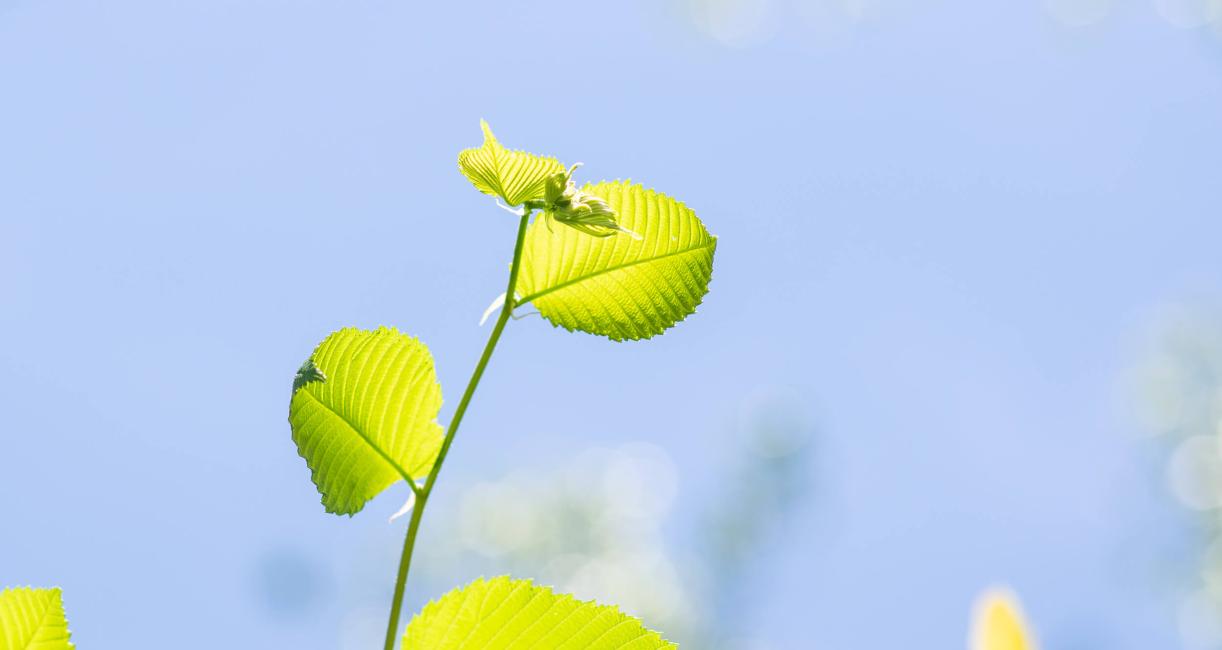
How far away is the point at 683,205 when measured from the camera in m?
0.27

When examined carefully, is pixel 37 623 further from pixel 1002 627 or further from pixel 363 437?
pixel 1002 627

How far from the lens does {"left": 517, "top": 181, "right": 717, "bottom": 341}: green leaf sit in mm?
274

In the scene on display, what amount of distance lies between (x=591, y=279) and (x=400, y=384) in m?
0.05

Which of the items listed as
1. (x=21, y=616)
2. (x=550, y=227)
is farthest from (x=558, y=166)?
(x=21, y=616)

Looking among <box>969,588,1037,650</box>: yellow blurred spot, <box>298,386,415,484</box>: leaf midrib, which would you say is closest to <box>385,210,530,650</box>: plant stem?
<box>298,386,415,484</box>: leaf midrib

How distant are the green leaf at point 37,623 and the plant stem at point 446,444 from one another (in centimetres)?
8

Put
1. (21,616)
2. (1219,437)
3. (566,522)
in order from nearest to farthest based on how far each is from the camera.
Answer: (21,616)
(1219,437)
(566,522)

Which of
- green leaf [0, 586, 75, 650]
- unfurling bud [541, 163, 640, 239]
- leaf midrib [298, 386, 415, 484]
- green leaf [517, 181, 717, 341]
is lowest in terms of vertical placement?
green leaf [0, 586, 75, 650]

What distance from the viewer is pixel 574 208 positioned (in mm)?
246

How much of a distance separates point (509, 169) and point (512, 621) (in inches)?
4.1

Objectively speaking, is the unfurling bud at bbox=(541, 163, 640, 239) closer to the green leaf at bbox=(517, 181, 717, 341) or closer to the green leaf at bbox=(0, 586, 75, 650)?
the green leaf at bbox=(517, 181, 717, 341)

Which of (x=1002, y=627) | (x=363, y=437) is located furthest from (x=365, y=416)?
(x=1002, y=627)

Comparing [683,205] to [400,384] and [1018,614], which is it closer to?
[400,384]

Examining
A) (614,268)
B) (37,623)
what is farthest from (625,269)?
(37,623)
